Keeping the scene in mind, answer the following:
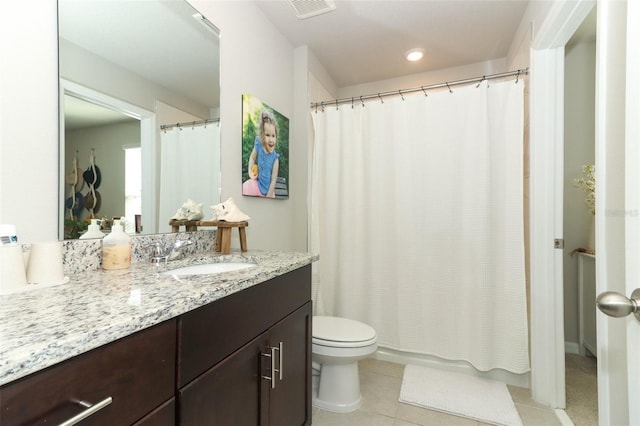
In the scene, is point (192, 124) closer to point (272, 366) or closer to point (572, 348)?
point (272, 366)

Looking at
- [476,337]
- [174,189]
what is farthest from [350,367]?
[174,189]

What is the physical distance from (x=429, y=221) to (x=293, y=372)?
51.9 inches

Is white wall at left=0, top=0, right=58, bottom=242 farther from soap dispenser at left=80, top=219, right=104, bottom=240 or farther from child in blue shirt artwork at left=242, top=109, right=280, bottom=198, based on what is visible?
child in blue shirt artwork at left=242, top=109, right=280, bottom=198

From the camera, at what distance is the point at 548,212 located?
1.64 metres

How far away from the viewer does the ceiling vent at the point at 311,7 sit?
179 centimetres

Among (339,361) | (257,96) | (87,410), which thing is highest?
Result: (257,96)

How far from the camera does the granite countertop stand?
1.46 feet

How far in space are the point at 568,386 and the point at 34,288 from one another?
2.63 metres

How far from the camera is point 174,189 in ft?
4.58

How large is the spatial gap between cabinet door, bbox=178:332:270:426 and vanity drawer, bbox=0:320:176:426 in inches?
3.7

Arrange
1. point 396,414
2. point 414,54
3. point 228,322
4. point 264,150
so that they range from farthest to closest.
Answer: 1. point 414,54
2. point 264,150
3. point 396,414
4. point 228,322

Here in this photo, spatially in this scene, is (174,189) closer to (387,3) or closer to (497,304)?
(387,3)

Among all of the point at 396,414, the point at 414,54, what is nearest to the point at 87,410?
the point at 396,414

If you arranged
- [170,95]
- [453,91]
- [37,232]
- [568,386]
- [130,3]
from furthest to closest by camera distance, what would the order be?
1. [453,91]
2. [568,386]
3. [170,95]
4. [130,3]
5. [37,232]
